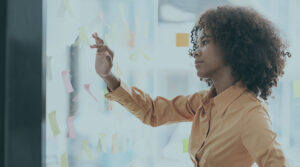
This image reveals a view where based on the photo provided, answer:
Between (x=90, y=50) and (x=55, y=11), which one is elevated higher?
(x=55, y=11)

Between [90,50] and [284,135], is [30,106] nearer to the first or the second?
[90,50]

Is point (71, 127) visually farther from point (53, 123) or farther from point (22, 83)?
point (22, 83)

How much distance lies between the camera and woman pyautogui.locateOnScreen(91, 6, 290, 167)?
879mm

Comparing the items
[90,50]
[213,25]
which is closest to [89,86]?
[90,50]

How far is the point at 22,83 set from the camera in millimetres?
957

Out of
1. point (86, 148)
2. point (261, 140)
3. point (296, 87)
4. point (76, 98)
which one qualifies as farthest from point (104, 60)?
point (296, 87)

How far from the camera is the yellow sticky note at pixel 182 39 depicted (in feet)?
4.22

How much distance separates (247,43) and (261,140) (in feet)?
0.93

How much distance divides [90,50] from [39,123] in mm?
319

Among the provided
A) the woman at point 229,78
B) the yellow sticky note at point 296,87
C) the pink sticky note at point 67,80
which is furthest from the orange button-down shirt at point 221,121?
the yellow sticky note at point 296,87

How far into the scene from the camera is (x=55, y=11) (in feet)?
3.46

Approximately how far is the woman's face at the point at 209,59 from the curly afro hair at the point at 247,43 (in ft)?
0.05

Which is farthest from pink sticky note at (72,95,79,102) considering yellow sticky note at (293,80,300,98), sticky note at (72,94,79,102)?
yellow sticky note at (293,80,300,98)

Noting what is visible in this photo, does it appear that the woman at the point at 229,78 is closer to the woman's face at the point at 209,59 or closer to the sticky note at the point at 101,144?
the woman's face at the point at 209,59
